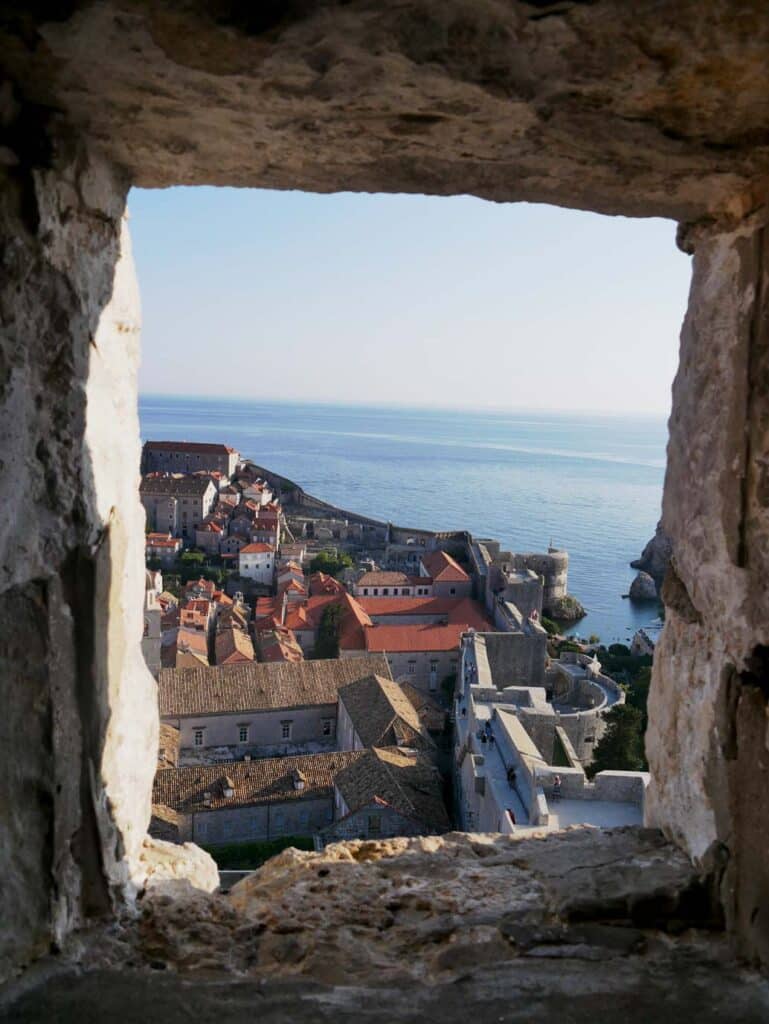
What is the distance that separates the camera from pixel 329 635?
29844mm

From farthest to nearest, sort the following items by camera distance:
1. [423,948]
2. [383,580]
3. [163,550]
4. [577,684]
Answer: [163,550] < [383,580] < [577,684] < [423,948]

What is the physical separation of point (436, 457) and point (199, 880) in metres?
120

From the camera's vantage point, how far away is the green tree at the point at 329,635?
2956cm

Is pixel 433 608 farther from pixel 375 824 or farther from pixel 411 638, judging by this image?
pixel 375 824

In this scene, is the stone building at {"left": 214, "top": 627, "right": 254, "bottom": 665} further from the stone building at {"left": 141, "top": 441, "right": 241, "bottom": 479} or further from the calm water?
the stone building at {"left": 141, "top": 441, "right": 241, "bottom": 479}

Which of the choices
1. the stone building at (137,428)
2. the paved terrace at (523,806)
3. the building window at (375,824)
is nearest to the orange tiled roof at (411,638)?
the paved terrace at (523,806)

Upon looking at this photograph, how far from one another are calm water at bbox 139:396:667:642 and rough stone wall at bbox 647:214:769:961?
3561cm

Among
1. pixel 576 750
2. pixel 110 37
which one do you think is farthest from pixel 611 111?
pixel 576 750

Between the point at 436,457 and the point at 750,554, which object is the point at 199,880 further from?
the point at 436,457

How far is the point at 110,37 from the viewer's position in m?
1.53

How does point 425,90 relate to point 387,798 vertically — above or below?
above

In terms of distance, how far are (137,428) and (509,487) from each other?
86985mm

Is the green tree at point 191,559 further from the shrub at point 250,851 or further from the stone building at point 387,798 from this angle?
the shrub at point 250,851

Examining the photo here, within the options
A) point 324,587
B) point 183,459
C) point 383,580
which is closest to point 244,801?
point 324,587
